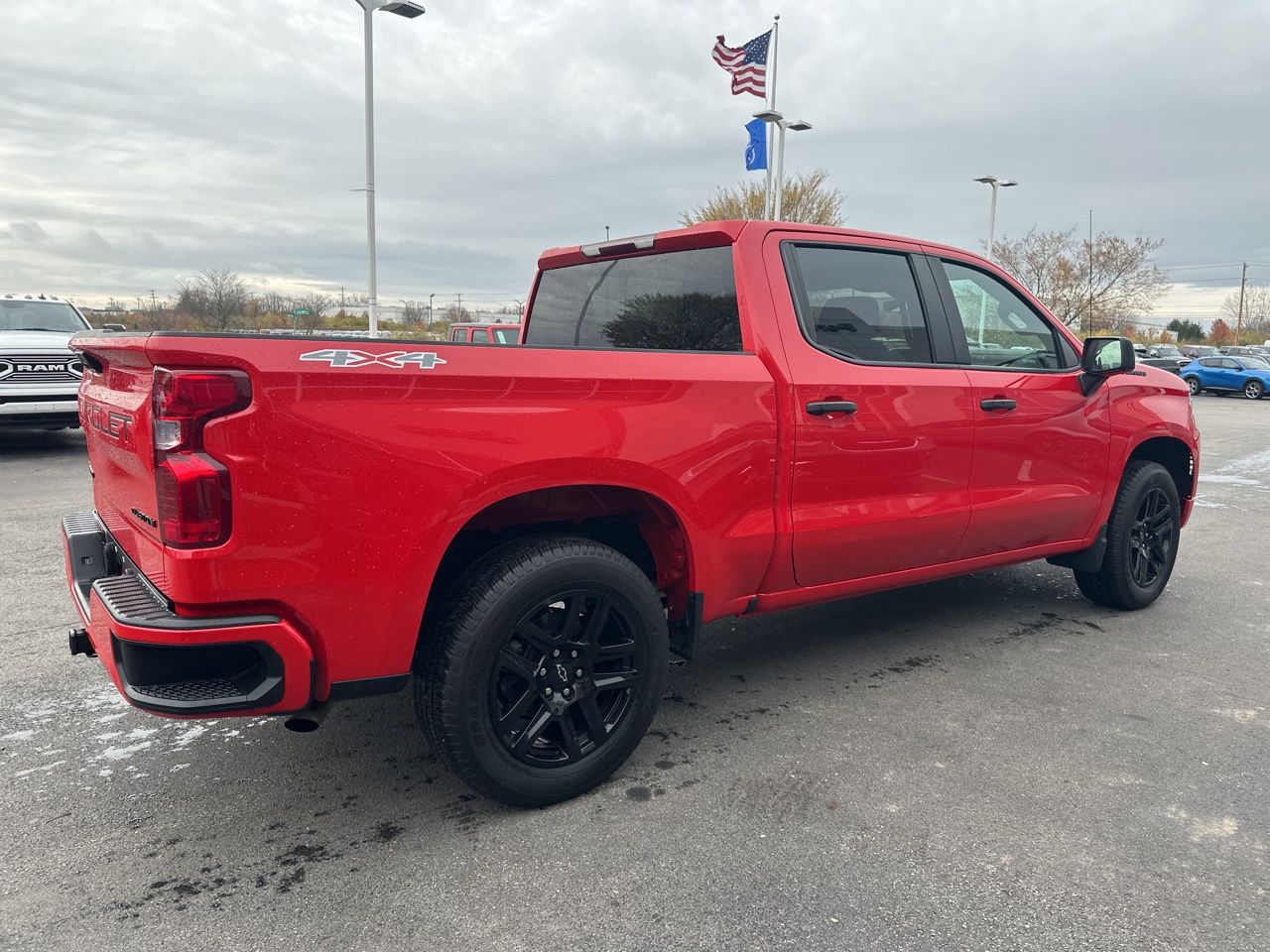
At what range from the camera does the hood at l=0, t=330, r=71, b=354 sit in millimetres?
10016

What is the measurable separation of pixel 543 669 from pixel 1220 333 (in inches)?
4156

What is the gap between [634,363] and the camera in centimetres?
295

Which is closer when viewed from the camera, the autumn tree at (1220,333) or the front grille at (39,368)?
the front grille at (39,368)

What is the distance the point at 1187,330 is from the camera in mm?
87750

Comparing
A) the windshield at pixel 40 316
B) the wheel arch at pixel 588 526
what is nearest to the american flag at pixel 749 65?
the windshield at pixel 40 316

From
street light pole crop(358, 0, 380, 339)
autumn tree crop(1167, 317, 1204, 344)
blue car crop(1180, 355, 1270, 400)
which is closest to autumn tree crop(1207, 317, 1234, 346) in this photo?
autumn tree crop(1167, 317, 1204, 344)

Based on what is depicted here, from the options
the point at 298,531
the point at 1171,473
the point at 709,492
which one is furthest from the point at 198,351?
the point at 1171,473

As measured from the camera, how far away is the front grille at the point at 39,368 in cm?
989

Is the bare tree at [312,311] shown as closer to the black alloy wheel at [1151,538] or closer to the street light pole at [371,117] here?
the street light pole at [371,117]

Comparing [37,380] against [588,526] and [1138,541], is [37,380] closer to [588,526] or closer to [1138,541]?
[588,526]

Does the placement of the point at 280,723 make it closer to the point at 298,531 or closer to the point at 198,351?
the point at 298,531

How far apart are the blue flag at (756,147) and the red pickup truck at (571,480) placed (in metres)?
20.6

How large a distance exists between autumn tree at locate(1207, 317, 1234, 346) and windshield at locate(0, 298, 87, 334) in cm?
9477

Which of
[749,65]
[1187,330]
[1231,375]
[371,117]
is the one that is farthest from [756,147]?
[1187,330]
